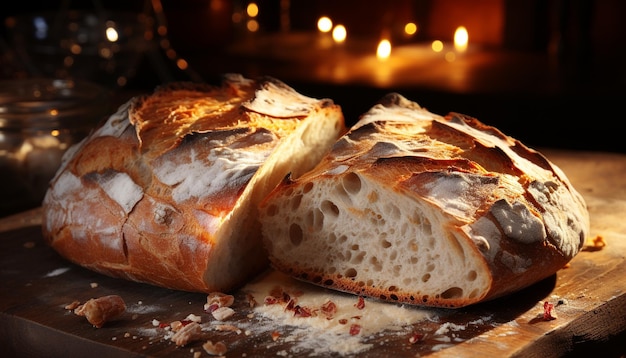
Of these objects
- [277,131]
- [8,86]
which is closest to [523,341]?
[277,131]

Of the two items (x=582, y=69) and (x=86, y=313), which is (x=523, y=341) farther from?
(x=582, y=69)

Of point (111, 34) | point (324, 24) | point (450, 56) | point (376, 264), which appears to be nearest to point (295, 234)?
point (376, 264)

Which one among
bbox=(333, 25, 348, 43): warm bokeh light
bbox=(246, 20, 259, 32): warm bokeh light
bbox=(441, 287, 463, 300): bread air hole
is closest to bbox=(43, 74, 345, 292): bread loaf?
bbox=(441, 287, 463, 300): bread air hole

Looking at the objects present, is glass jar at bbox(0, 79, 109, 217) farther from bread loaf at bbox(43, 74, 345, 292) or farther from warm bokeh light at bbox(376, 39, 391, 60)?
warm bokeh light at bbox(376, 39, 391, 60)

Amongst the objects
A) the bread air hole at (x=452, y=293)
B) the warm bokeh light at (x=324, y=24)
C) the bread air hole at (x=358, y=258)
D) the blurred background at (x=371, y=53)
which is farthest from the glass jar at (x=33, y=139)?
the warm bokeh light at (x=324, y=24)

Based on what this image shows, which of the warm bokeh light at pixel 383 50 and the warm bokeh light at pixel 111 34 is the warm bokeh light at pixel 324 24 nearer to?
the warm bokeh light at pixel 383 50

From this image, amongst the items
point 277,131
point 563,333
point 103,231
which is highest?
point 277,131
